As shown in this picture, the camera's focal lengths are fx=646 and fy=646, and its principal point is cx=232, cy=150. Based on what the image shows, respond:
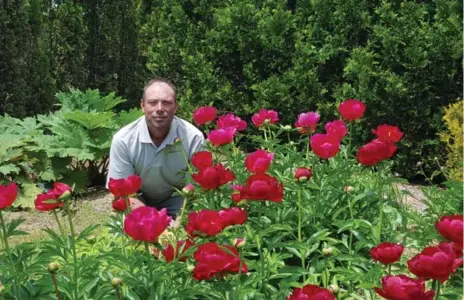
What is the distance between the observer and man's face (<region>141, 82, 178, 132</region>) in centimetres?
366

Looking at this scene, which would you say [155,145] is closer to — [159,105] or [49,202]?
[159,105]

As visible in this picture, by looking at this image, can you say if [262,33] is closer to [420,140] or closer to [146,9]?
[420,140]

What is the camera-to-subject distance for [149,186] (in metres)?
3.87

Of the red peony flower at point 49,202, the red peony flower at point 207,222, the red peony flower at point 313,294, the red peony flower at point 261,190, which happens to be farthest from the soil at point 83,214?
the red peony flower at point 313,294

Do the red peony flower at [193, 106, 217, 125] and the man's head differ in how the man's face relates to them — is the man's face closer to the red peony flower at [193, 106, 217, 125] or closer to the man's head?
the man's head

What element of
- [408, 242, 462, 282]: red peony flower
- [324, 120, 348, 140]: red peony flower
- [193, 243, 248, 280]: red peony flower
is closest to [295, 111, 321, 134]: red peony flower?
[324, 120, 348, 140]: red peony flower

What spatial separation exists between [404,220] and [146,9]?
8211 mm

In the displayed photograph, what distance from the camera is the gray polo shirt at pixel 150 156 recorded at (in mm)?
3758

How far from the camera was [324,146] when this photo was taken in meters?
2.31

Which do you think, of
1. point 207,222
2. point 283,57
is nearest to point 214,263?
point 207,222

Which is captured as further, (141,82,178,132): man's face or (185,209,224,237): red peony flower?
(141,82,178,132): man's face

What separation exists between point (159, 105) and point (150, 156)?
0.33 metres

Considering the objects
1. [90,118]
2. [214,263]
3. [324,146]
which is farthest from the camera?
[90,118]

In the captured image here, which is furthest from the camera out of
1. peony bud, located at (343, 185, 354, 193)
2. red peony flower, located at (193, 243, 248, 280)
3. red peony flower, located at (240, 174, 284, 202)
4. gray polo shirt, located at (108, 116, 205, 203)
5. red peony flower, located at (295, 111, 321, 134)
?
gray polo shirt, located at (108, 116, 205, 203)
